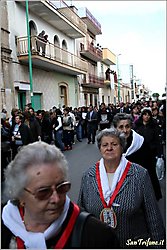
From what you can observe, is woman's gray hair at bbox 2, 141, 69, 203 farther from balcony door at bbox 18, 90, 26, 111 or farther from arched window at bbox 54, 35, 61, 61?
arched window at bbox 54, 35, 61, 61

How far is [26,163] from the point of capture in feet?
5.09

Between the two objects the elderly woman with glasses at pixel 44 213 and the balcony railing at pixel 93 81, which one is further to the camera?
the balcony railing at pixel 93 81

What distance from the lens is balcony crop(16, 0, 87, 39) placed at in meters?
17.1

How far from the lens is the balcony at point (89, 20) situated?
94.5 feet

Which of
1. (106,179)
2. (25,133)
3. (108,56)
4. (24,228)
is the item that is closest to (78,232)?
(24,228)

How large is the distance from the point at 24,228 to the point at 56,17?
1907cm

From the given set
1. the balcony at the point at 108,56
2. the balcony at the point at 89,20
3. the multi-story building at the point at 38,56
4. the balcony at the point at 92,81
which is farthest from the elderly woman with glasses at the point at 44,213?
the balcony at the point at 108,56

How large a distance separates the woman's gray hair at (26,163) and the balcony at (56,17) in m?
15.5

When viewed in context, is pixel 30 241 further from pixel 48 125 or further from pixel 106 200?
pixel 48 125

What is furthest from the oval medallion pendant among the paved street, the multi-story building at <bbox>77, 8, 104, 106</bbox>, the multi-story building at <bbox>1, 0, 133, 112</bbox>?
the multi-story building at <bbox>77, 8, 104, 106</bbox>

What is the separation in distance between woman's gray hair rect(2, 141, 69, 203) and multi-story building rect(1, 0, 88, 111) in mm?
12695

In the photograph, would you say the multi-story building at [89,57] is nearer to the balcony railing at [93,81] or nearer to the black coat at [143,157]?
the balcony railing at [93,81]

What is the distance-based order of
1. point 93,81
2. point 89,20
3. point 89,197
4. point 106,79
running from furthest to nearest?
1. point 106,79
2. point 93,81
3. point 89,20
4. point 89,197

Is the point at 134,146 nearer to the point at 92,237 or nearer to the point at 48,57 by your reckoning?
the point at 92,237
